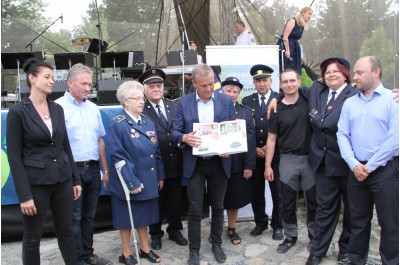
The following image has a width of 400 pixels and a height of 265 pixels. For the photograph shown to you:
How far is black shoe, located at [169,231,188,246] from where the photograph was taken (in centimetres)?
404

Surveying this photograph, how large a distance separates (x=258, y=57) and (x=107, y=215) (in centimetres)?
283

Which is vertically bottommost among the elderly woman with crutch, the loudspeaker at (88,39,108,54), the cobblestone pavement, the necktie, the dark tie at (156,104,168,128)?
the cobblestone pavement

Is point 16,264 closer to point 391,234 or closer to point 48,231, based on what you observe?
point 48,231

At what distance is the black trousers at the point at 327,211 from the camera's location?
10.9 feet

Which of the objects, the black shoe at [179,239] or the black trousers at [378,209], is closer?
the black trousers at [378,209]

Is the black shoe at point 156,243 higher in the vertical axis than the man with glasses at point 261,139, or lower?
lower

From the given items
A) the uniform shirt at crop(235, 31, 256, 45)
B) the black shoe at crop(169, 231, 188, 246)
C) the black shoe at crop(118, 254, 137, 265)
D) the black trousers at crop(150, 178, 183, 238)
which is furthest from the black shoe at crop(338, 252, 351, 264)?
the uniform shirt at crop(235, 31, 256, 45)

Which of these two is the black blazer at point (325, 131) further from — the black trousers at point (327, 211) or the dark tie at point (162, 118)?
the dark tie at point (162, 118)

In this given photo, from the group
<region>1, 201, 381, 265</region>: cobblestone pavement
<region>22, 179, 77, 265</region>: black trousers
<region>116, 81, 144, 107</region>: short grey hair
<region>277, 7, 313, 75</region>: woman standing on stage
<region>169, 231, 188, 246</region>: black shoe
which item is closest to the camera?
<region>22, 179, 77, 265</region>: black trousers

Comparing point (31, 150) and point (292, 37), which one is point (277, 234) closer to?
point (31, 150)

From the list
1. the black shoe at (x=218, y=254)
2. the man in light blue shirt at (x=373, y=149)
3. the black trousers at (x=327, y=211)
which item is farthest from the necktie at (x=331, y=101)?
the black shoe at (x=218, y=254)

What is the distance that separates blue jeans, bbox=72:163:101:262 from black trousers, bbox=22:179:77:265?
1.15 ft

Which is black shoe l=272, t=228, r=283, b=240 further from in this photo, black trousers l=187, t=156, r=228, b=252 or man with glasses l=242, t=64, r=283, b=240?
black trousers l=187, t=156, r=228, b=252

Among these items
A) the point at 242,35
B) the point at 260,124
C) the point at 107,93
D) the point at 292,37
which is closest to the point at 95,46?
the point at 242,35
